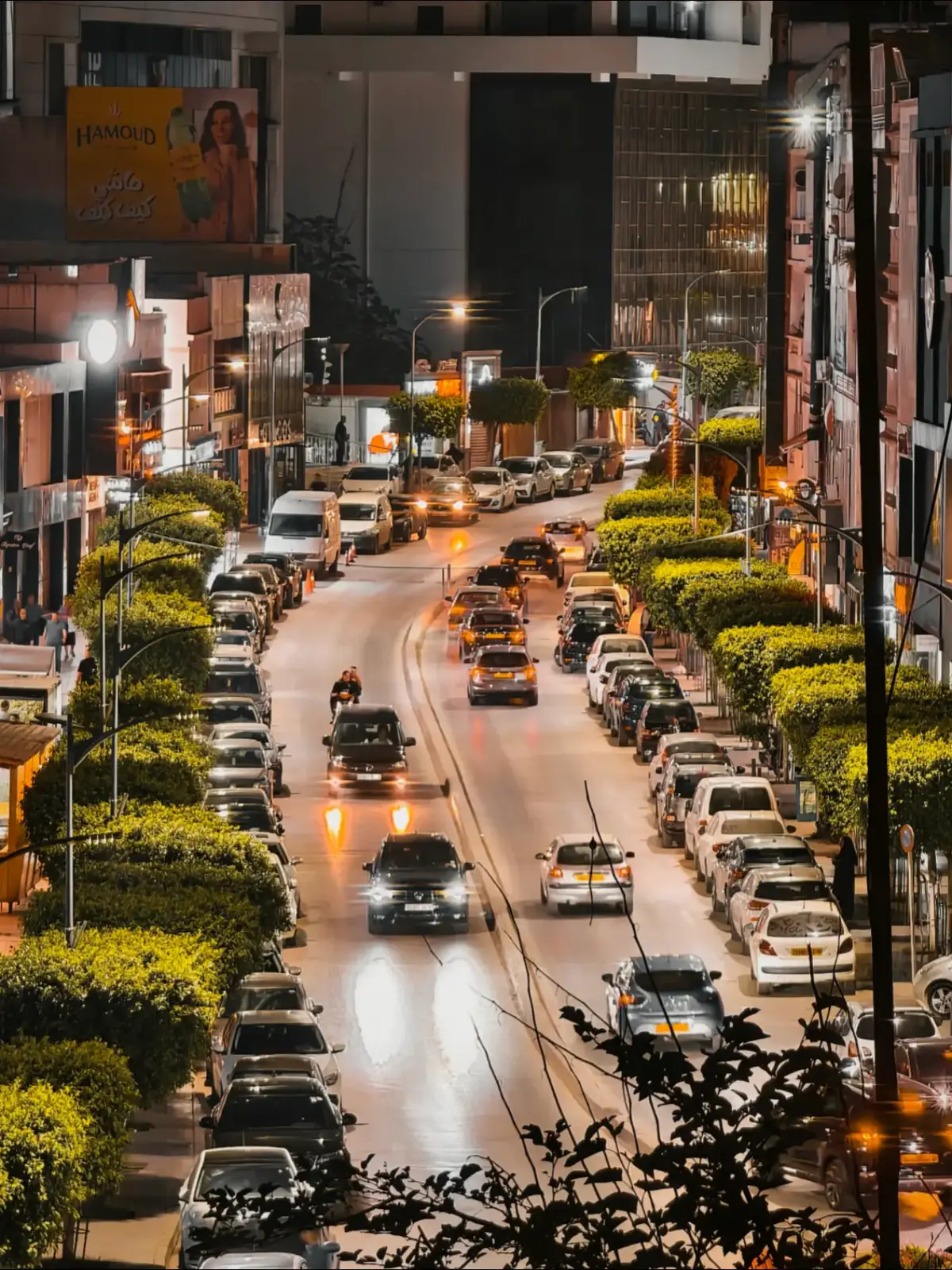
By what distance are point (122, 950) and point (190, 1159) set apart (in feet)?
7.91

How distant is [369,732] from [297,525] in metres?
29.4

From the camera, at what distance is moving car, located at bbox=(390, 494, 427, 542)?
9669cm

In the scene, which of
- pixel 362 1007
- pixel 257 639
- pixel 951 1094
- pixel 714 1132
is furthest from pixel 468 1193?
pixel 257 639

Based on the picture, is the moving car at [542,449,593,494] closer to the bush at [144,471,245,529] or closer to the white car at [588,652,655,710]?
the bush at [144,471,245,529]

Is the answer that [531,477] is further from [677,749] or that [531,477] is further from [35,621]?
[677,749]

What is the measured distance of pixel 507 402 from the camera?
12588cm

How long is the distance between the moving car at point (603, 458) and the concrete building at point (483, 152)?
783 inches

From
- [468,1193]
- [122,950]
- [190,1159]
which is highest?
[468,1193]

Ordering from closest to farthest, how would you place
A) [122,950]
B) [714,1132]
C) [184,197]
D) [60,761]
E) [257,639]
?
[714,1132] → [122,950] → [60,761] → [257,639] → [184,197]

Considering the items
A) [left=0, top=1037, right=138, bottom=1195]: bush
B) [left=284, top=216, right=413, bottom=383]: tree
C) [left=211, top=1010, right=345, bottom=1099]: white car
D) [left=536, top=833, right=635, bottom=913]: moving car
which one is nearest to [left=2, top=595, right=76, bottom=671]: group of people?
[left=536, top=833, right=635, bottom=913]: moving car

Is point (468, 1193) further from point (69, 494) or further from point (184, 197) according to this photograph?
point (184, 197)

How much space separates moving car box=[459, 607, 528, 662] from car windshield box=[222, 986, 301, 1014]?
3528 centimetres

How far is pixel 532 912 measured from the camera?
42.7m

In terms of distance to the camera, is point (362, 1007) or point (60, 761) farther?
point (60, 761)
